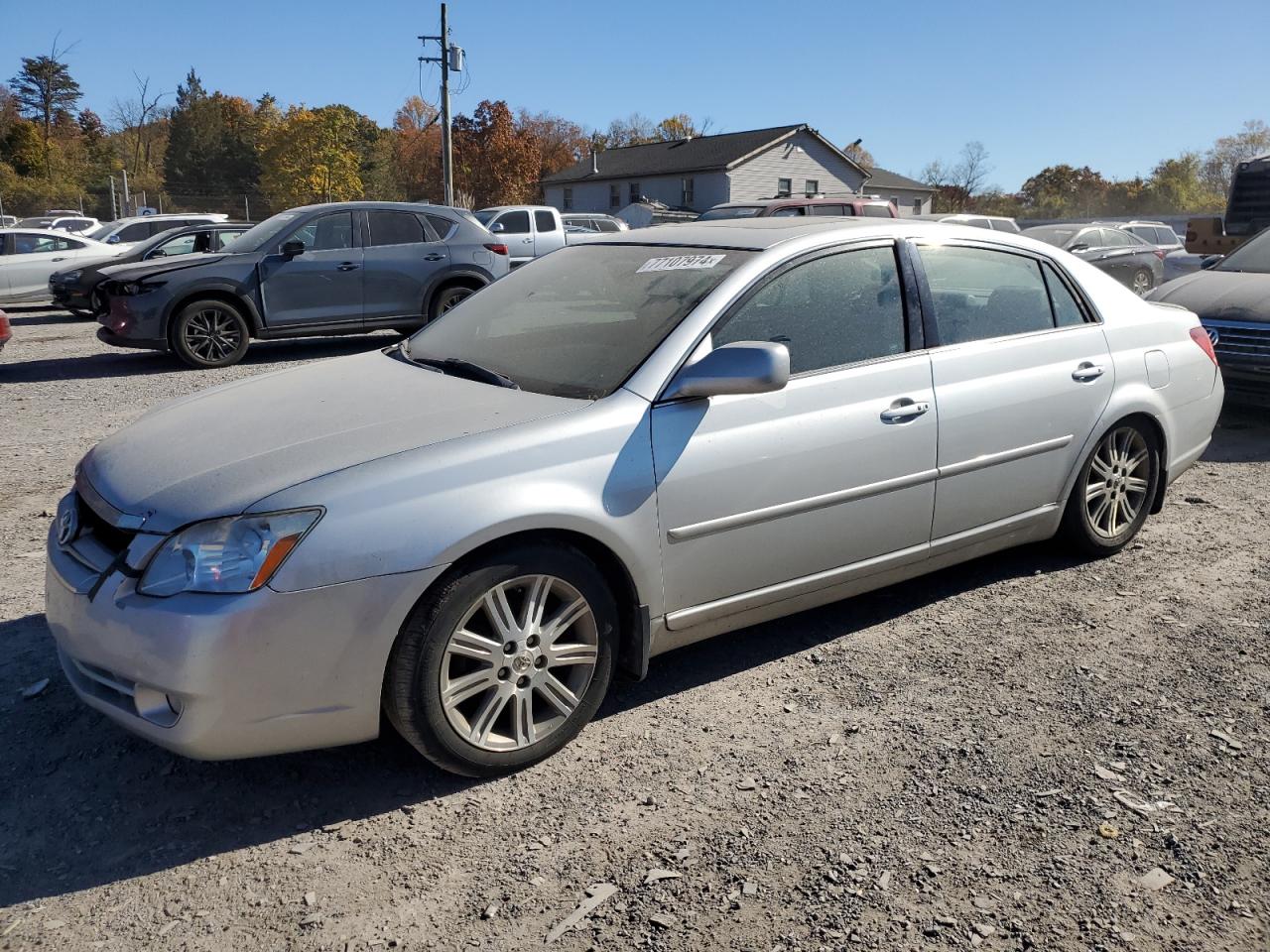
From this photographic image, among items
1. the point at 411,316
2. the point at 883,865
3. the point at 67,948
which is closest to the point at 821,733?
the point at 883,865

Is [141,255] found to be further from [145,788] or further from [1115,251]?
[1115,251]

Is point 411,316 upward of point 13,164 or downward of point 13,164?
downward

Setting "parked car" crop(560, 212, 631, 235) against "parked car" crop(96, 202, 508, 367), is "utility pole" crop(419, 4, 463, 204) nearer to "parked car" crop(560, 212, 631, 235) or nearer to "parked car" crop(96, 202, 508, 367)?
"parked car" crop(560, 212, 631, 235)

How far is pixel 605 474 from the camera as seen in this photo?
3.32m

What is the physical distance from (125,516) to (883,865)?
2.32 metres

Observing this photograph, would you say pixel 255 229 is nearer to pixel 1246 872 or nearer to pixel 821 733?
pixel 821 733

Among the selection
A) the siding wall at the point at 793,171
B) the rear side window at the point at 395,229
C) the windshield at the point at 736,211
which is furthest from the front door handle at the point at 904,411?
the siding wall at the point at 793,171

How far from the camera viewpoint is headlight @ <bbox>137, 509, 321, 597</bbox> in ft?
9.24

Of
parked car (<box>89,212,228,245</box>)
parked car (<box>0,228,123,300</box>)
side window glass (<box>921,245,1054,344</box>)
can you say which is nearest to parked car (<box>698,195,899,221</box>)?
parked car (<box>89,212,228,245</box>)

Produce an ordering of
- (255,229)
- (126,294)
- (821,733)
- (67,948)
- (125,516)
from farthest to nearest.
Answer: (255,229) < (126,294) < (821,733) < (125,516) < (67,948)

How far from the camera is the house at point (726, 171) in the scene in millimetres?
52781

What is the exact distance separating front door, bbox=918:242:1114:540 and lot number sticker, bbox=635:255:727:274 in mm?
959

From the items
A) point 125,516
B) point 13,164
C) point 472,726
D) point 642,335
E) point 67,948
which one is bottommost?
point 67,948

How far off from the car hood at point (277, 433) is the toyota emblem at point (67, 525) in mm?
120
